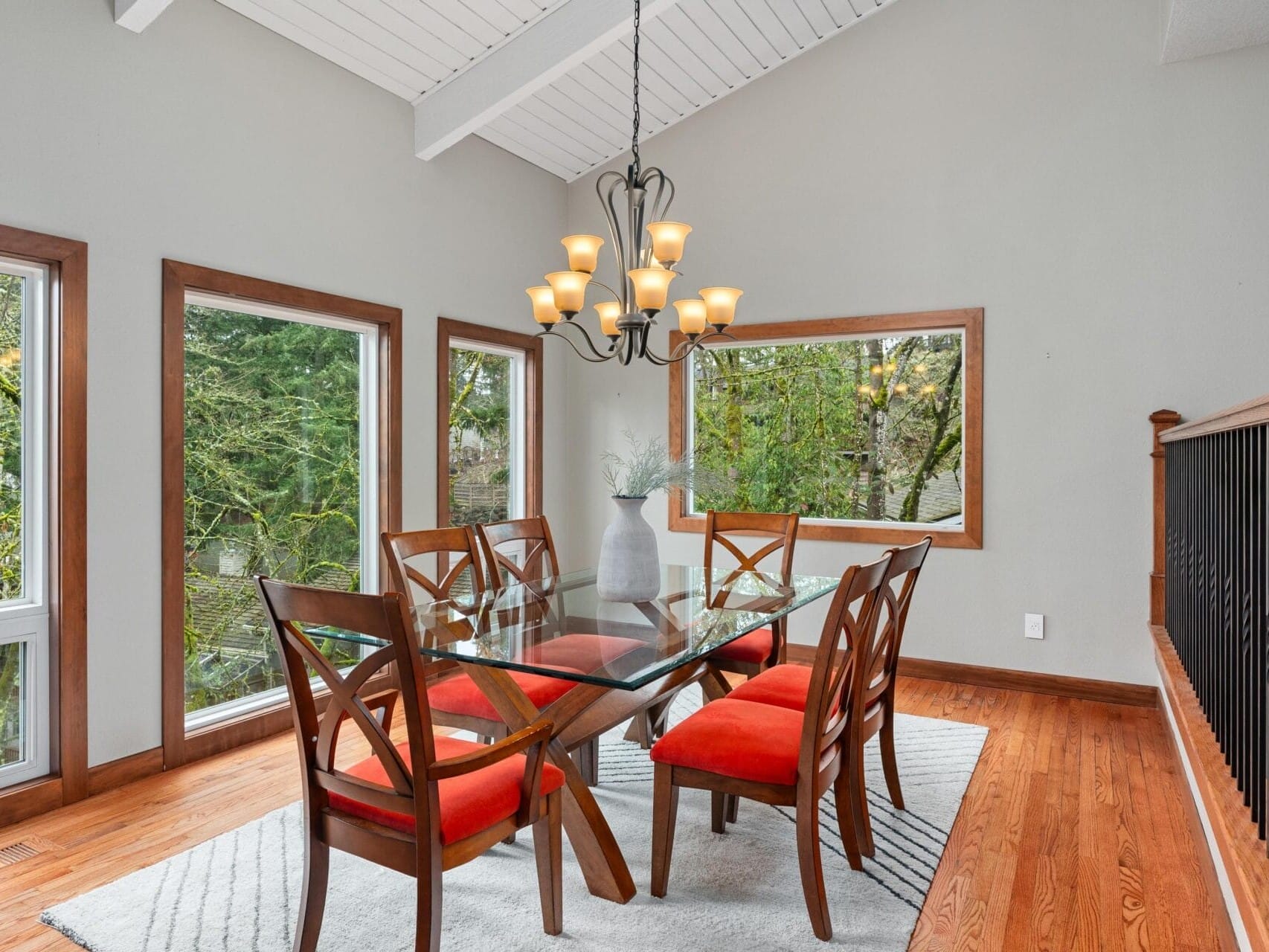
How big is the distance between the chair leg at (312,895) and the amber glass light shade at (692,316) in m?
2.00

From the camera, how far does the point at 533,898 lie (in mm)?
2289

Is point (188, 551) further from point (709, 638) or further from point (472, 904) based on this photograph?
point (709, 638)

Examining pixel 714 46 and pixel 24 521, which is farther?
pixel 714 46

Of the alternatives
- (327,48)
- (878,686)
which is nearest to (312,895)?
(878,686)

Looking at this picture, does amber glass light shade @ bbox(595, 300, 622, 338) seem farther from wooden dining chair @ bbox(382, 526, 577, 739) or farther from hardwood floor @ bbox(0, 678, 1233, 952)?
hardwood floor @ bbox(0, 678, 1233, 952)

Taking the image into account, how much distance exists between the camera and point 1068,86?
→ 4.11 m

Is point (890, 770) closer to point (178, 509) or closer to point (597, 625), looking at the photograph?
point (597, 625)

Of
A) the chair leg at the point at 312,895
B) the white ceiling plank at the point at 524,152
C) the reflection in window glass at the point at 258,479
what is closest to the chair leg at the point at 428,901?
the chair leg at the point at 312,895

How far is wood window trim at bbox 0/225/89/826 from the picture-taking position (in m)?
2.86

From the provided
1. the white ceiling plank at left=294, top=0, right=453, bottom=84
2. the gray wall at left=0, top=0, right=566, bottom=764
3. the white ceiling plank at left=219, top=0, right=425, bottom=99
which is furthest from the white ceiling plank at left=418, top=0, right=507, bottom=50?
the gray wall at left=0, top=0, right=566, bottom=764

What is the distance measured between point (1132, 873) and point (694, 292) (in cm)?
362

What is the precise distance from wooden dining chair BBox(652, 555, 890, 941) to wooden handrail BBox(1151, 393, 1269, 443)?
2.64 ft

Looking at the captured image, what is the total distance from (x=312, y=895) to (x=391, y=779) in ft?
1.26

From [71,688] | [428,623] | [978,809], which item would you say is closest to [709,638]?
[428,623]
